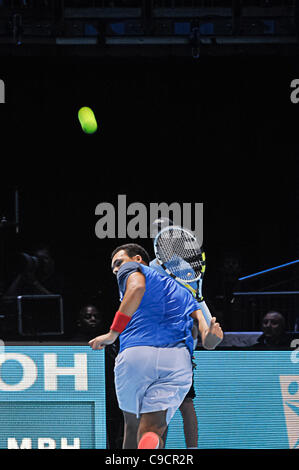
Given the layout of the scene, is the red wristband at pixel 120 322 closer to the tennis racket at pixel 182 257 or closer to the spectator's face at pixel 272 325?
the tennis racket at pixel 182 257

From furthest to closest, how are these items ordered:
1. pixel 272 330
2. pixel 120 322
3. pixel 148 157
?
pixel 148 157, pixel 272 330, pixel 120 322

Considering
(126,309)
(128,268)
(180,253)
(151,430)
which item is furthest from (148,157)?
(151,430)

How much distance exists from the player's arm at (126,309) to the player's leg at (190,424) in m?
0.77

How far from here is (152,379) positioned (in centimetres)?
371

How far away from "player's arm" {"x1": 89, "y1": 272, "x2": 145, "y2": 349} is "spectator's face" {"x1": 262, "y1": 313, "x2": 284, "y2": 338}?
5.54ft

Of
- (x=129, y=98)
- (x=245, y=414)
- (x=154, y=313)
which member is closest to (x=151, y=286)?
(x=154, y=313)

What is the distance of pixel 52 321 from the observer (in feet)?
21.3

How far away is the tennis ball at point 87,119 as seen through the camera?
757 cm

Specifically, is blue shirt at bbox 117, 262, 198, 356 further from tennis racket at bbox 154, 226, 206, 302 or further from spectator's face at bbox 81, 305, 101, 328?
spectator's face at bbox 81, 305, 101, 328

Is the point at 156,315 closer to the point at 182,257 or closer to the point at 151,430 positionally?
the point at 182,257

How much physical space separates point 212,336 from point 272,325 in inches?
51.2

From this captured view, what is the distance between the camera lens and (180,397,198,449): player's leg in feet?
13.2

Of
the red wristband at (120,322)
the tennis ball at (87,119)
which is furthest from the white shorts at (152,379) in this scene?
the tennis ball at (87,119)

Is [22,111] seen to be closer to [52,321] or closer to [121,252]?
[52,321]
